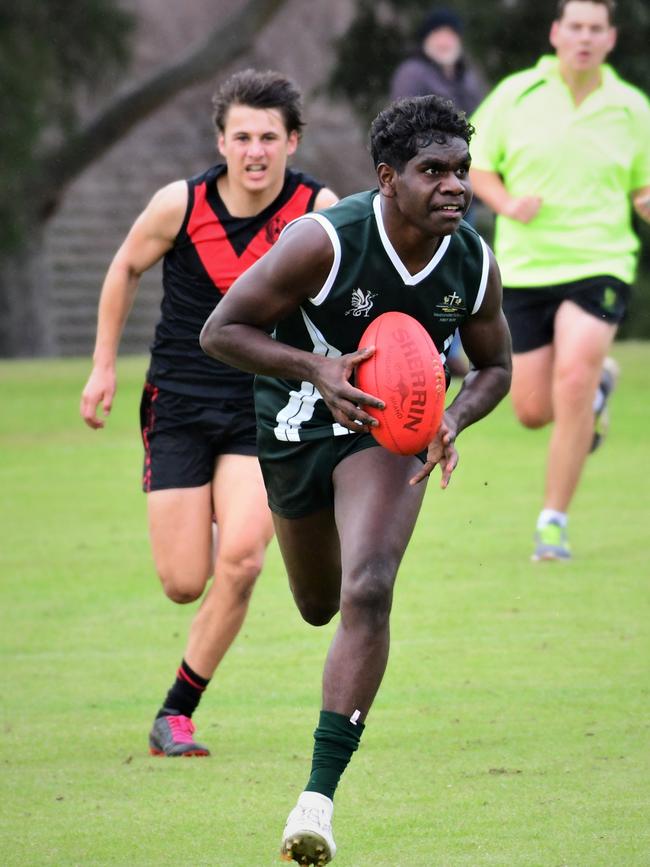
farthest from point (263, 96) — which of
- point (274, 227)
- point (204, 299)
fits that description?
point (204, 299)

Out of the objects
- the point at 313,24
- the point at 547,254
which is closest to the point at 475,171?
the point at 547,254

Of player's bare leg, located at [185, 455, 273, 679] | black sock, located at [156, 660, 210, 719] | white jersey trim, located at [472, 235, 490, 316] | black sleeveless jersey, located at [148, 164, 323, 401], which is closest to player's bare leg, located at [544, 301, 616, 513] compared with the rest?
black sleeveless jersey, located at [148, 164, 323, 401]

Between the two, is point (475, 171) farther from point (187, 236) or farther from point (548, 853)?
point (548, 853)

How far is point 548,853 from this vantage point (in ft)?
15.8

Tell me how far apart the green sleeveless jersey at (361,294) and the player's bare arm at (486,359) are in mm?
51

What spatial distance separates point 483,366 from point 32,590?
13.9ft

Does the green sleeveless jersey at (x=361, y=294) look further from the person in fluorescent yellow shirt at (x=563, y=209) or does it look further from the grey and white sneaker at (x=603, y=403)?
the grey and white sneaker at (x=603, y=403)

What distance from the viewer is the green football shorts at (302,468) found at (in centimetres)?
537

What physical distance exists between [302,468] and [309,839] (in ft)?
4.55

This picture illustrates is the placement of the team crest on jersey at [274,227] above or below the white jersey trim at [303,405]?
above

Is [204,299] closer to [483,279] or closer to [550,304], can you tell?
[483,279]

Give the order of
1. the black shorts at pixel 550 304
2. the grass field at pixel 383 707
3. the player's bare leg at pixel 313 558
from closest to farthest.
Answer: the grass field at pixel 383 707 < the player's bare leg at pixel 313 558 < the black shorts at pixel 550 304

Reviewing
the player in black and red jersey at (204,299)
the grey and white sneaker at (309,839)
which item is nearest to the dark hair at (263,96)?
the player in black and red jersey at (204,299)

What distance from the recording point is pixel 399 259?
17.3ft
